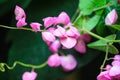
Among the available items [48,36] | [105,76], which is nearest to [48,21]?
[48,36]

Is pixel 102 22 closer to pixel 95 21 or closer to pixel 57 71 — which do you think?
pixel 95 21

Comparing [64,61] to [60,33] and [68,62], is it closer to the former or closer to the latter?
[68,62]

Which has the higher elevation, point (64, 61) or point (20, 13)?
point (20, 13)

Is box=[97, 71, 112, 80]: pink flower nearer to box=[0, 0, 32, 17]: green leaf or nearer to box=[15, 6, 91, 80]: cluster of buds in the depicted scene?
box=[15, 6, 91, 80]: cluster of buds

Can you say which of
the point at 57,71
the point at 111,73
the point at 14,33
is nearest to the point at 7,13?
the point at 14,33

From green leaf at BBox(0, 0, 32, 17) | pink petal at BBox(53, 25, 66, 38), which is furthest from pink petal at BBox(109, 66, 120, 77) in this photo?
green leaf at BBox(0, 0, 32, 17)

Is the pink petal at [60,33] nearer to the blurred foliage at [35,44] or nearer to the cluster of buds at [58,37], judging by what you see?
the cluster of buds at [58,37]

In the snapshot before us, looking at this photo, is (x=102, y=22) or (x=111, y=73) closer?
(x=111, y=73)
